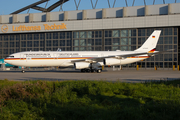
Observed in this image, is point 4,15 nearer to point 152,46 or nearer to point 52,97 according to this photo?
point 152,46

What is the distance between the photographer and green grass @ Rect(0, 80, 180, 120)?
7.54 m

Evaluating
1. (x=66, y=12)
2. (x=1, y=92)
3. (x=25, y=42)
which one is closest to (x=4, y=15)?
(x=25, y=42)

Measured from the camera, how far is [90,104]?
916 centimetres

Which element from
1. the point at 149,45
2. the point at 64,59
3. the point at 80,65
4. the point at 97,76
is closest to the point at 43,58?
the point at 64,59

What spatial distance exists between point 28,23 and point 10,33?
25.2 feet

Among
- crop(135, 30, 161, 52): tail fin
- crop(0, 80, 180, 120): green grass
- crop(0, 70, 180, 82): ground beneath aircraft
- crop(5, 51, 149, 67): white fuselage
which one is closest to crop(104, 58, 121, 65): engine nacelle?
crop(5, 51, 149, 67): white fuselage

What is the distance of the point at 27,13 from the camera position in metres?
66.7

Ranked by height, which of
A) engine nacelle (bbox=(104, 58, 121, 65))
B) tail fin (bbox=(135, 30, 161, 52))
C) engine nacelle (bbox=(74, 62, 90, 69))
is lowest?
engine nacelle (bbox=(74, 62, 90, 69))

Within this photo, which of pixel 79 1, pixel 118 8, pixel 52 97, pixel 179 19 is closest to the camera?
pixel 52 97

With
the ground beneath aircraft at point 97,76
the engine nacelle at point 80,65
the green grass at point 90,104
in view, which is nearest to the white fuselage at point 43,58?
the engine nacelle at point 80,65

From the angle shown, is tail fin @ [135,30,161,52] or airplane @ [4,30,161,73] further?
tail fin @ [135,30,161,52]

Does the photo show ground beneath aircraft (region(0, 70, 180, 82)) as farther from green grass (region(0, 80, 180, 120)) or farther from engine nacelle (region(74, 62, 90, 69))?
green grass (region(0, 80, 180, 120))

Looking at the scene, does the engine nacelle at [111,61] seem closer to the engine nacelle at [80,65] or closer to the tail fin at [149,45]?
the engine nacelle at [80,65]

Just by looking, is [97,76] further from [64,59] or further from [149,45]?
[149,45]
